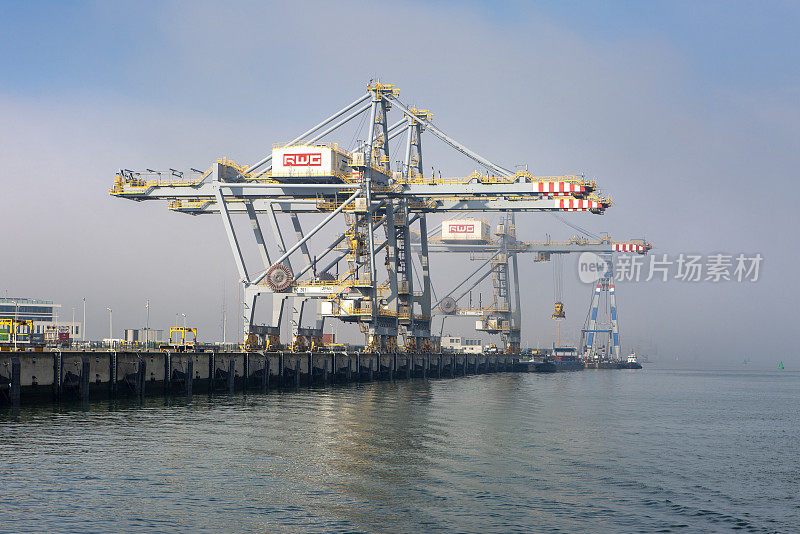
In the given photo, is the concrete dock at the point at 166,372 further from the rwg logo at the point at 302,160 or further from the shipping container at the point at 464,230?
the shipping container at the point at 464,230

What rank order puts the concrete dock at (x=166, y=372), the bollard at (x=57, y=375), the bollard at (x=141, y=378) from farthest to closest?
the bollard at (x=141, y=378), the bollard at (x=57, y=375), the concrete dock at (x=166, y=372)

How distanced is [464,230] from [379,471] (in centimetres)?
10860

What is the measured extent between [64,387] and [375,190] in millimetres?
40238

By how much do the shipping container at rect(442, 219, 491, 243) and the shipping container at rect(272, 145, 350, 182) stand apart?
59989 mm

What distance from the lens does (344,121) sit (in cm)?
8388

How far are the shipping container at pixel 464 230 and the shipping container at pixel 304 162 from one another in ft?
197

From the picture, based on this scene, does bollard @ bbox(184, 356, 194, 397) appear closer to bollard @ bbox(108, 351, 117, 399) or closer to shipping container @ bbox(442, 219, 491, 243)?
bollard @ bbox(108, 351, 117, 399)

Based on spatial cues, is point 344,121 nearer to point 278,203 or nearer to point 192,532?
point 278,203

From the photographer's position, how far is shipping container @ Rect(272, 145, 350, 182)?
249 ft

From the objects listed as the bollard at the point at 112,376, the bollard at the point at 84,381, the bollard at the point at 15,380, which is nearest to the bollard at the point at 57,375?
the bollard at the point at 84,381

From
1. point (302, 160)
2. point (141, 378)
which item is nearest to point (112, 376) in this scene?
point (141, 378)

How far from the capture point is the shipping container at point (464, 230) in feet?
444

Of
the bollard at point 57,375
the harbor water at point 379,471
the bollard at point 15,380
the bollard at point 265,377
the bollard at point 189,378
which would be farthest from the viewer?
the bollard at point 265,377

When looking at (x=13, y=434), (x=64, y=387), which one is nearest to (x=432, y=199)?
(x=64, y=387)
